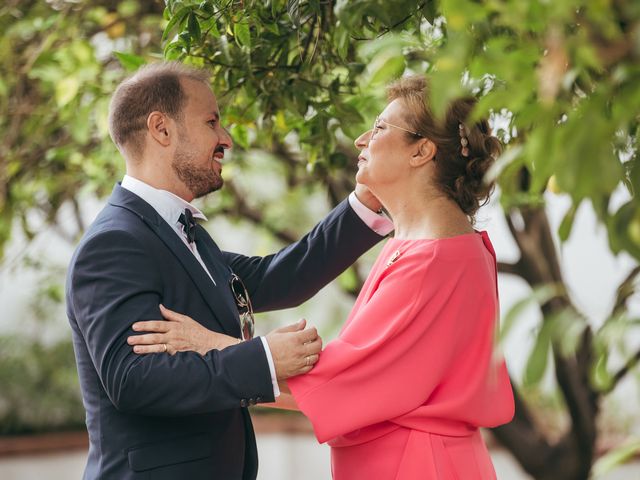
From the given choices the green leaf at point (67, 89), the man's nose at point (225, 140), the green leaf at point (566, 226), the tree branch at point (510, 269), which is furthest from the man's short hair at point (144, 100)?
the tree branch at point (510, 269)

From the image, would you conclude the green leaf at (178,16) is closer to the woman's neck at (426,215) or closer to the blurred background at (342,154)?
the blurred background at (342,154)

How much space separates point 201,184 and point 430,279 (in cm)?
69

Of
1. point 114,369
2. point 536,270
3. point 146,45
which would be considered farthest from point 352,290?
point 114,369

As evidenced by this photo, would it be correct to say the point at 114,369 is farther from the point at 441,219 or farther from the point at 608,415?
the point at 608,415

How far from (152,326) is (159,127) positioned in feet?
1.94

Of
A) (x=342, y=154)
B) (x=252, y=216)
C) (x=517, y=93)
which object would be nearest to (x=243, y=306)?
(x=342, y=154)

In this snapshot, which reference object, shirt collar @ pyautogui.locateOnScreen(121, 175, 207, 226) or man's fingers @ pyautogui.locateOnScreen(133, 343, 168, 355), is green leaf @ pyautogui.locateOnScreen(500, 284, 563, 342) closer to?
man's fingers @ pyautogui.locateOnScreen(133, 343, 168, 355)

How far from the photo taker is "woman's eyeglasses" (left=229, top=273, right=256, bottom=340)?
2305mm

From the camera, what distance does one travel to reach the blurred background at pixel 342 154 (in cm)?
90

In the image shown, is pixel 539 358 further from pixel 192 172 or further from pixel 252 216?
pixel 252 216

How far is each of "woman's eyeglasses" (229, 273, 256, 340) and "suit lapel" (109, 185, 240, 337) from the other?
6 centimetres

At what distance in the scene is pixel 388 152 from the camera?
217 centimetres

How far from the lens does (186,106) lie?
230 cm

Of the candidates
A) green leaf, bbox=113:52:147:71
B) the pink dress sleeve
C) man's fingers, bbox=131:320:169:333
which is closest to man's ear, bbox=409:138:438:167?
the pink dress sleeve
